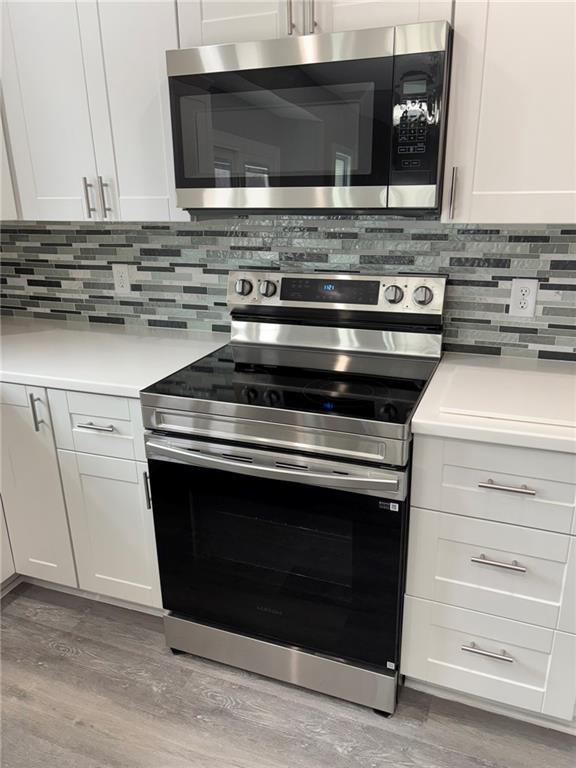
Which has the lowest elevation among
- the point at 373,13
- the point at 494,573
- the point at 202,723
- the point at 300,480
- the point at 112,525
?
the point at 202,723

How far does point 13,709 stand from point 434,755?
4.00 ft

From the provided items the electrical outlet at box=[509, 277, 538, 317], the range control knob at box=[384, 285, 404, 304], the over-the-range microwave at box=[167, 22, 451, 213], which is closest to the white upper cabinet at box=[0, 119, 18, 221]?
the over-the-range microwave at box=[167, 22, 451, 213]

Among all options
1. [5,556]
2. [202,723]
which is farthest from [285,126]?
[5,556]

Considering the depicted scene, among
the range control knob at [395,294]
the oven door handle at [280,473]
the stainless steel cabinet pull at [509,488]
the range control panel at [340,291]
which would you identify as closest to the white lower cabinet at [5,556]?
the oven door handle at [280,473]

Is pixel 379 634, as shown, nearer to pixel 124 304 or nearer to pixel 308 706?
pixel 308 706

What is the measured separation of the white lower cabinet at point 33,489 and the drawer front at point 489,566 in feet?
3.86

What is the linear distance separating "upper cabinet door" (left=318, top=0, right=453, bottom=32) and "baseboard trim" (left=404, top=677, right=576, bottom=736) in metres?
1.79

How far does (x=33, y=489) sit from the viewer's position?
1.88 m

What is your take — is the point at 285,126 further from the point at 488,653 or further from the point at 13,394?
the point at 488,653

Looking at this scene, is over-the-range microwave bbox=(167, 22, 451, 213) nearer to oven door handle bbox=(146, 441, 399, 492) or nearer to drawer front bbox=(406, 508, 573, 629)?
oven door handle bbox=(146, 441, 399, 492)

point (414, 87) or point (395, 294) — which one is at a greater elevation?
point (414, 87)

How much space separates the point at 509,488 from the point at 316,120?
3.35 ft

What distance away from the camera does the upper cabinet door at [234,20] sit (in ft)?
4.64

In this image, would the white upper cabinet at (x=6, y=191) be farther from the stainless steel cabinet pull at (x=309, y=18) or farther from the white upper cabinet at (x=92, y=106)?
the stainless steel cabinet pull at (x=309, y=18)
